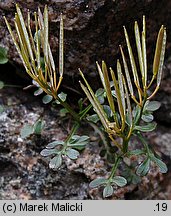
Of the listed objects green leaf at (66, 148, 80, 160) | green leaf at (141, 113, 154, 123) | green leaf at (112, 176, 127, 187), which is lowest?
green leaf at (112, 176, 127, 187)

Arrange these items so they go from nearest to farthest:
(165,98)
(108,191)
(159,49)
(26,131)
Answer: (159,49) → (108,191) → (26,131) → (165,98)

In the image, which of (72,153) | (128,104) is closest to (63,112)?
(72,153)

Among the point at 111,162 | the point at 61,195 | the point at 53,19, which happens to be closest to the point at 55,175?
the point at 61,195

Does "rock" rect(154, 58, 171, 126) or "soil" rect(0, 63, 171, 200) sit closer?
"soil" rect(0, 63, 171, 200)

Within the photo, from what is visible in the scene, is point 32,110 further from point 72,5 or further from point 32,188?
point 72,5

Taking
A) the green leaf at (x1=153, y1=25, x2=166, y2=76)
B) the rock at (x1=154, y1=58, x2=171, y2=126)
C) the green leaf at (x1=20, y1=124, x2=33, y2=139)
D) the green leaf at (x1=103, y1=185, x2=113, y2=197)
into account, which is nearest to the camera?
the green leaf at (x1=153, y1=25, x2=166, y2=76)

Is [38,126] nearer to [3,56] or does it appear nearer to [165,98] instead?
[3,56]

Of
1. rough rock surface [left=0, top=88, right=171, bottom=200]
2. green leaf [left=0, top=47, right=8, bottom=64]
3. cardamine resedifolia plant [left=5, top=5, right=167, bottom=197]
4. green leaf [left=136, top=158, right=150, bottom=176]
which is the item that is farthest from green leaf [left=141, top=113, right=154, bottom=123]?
green leaf [left=0, top=47, right=8, bottom=64]
